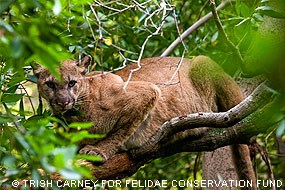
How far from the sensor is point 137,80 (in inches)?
220

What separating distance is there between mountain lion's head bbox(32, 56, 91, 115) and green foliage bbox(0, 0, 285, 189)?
0.51ft

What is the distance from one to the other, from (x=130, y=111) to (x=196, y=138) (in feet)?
2.19

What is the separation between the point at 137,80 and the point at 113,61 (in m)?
0.97

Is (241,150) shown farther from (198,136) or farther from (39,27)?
(39,27)

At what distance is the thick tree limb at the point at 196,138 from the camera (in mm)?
4055

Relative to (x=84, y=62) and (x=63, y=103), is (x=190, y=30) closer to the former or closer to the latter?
(x=84, y=62)

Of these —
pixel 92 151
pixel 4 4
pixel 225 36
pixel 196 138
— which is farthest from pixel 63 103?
pixel 4 4

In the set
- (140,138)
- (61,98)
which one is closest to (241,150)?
(140,138)

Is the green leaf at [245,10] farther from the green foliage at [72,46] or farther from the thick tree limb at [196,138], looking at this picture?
the thick tree limb at [196,138]

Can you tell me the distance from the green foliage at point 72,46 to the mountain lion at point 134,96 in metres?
0.21

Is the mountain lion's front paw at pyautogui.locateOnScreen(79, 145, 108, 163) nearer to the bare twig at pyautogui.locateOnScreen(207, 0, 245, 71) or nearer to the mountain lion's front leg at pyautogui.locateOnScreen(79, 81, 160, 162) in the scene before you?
the mountain lion's front leg at pyautogui.locateOnScreen(79, 81, 160, 162)

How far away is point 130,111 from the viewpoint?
5.26 meters

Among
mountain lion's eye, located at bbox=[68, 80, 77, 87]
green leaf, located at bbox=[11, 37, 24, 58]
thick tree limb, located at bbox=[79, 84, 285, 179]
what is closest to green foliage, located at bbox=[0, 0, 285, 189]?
green leaf, located at bbox=[11, 37, 24, 58]

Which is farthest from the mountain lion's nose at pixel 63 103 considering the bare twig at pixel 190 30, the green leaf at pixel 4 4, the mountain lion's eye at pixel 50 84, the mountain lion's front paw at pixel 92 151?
the green leaf at pixel 4 4
